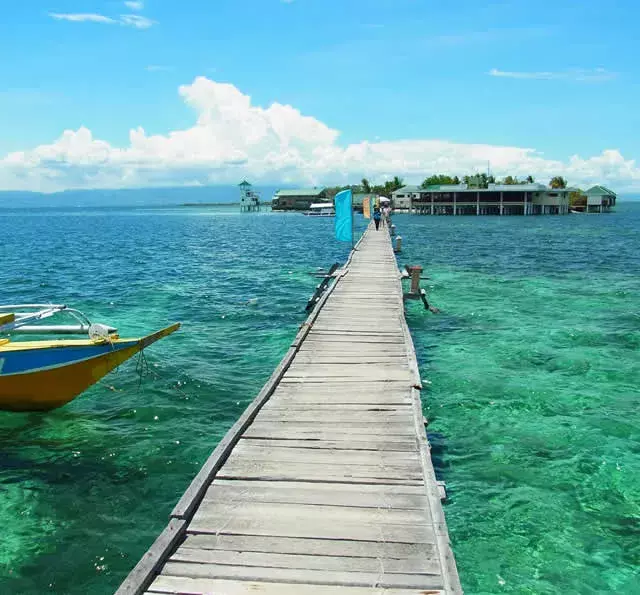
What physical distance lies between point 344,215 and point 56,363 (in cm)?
1740

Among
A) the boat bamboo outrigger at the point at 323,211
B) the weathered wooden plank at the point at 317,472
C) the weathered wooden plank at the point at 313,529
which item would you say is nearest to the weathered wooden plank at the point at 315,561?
the weathered wooden plank at the point at 313,529

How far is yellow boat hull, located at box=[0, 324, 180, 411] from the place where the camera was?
10.2m

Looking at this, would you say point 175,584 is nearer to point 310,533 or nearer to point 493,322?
point 310,533

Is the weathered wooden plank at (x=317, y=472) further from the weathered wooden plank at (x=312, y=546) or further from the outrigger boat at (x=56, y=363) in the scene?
the outrigger boat at (x=56, y=363)

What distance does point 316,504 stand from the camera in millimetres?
5734

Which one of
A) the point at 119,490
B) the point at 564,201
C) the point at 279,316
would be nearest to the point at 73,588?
the point at 119,490

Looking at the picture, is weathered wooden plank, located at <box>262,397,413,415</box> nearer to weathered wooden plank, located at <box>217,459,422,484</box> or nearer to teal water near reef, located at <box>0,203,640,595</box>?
teal water near reef, located at <box>0,203,640,595</box>

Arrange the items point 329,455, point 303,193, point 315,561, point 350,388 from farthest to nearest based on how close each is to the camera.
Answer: point 303,193, point 350,388, point 329,455, point 315,561

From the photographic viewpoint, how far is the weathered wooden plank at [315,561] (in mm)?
4791

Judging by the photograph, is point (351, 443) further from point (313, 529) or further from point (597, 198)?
point (597, 198)

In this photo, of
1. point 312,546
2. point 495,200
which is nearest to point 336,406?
point 312,546

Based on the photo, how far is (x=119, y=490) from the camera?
850 cm

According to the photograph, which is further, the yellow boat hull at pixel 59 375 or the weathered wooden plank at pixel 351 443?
the yellow boat hull at pixel 59 375

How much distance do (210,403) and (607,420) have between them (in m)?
7.81
